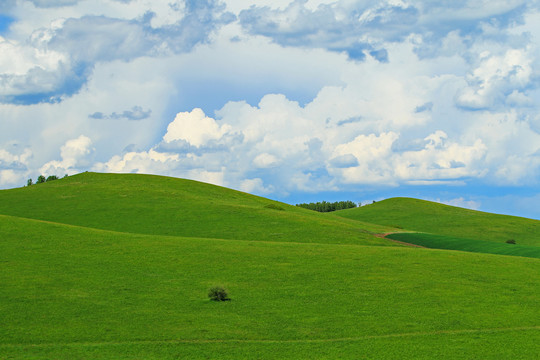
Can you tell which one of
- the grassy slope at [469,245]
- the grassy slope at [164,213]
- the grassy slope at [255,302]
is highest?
the grassy slope at [164,213]

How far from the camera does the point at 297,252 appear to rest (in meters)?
44.2

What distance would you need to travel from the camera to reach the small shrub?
29531mm

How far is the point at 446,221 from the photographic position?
116875mm

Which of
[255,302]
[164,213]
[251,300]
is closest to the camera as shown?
[255,302]

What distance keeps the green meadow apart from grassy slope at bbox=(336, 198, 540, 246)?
194 feet

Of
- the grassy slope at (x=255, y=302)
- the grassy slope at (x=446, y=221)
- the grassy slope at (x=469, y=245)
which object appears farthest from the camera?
the grassy slope at (x=446, y=221)

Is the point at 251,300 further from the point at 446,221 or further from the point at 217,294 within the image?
the point at 446,221

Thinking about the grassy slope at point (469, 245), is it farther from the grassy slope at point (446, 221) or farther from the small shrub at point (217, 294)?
the small shrub at point (217, 294)

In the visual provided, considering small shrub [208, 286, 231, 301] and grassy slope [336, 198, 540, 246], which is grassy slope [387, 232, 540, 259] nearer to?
grassy slope [336, 198, 540, 246]

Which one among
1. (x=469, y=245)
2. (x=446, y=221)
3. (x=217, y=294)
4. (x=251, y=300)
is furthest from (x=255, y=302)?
(x=446, y=221)

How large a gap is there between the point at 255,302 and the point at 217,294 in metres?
2.13

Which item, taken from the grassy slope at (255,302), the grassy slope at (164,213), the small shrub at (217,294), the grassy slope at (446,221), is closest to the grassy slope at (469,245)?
the grassy slope at (164,213)

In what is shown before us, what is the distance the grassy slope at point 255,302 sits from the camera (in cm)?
2283

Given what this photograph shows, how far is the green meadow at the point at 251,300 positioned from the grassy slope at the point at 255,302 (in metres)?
0.08
